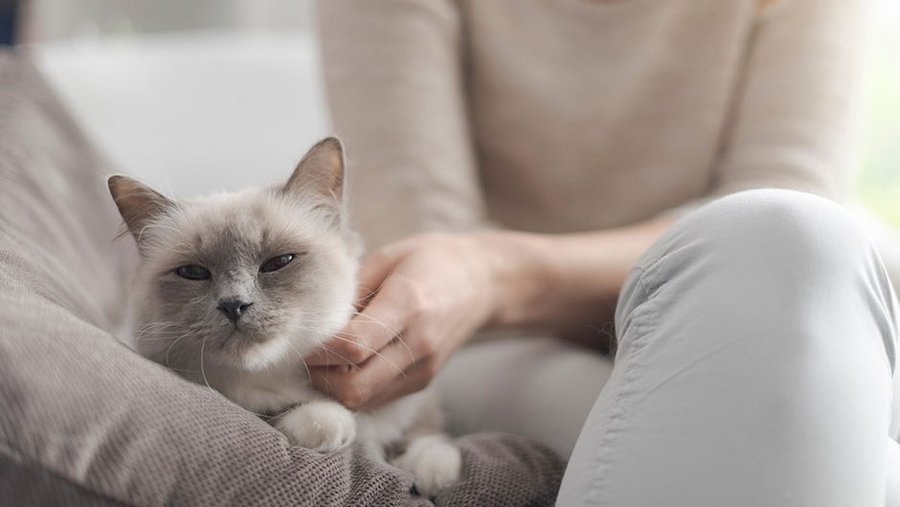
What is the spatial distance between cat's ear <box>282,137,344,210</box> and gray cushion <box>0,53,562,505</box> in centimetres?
31

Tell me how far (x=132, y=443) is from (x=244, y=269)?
302mm

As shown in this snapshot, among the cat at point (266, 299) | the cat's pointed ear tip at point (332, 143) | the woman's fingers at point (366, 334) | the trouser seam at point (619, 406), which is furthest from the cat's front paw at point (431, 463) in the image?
the cat's pointed ear tip at point (332, 143)

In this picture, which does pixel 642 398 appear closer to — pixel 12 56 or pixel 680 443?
pixel 680 443

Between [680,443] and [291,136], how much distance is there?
1.90 metres

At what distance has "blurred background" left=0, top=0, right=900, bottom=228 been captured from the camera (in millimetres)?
2232

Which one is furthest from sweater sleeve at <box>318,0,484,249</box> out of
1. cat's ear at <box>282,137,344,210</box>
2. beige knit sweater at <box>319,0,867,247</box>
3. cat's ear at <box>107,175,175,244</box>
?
cat's ear at <box>107,175,175,244</box>

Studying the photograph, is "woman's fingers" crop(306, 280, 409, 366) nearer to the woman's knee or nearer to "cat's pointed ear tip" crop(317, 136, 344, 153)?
"cat's pointed ear tip" crop(317, 136, 344, 153)

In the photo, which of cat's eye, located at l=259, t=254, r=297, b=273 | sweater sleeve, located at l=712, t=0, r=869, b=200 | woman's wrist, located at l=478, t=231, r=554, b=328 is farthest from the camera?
sweater sleeve, located at l=712, t=0, r=869, b=200

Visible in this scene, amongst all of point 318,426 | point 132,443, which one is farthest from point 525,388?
point 132,443

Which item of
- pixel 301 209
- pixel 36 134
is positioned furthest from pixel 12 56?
pixel 301 209

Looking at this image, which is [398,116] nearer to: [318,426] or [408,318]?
[408,318]

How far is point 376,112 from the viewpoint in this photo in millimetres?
1499

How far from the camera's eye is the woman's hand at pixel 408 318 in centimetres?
98

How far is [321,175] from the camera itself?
3.57 feet
